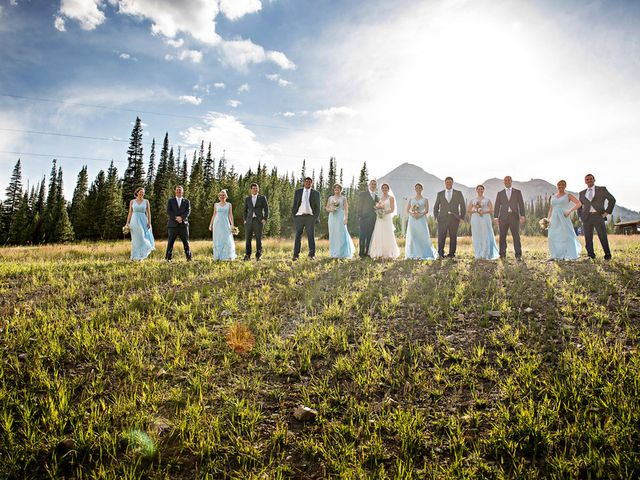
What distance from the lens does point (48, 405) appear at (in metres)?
3.97

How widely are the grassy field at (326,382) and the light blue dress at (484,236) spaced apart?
594 cm

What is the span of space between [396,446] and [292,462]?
3.43 ft

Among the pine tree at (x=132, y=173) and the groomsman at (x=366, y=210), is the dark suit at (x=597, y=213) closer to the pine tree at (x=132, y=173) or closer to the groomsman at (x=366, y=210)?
the groomsman at (x=366, y=210)

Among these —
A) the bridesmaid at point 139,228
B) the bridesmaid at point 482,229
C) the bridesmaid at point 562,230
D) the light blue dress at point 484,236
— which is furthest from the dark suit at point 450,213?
the bridesmaid at point 139,228

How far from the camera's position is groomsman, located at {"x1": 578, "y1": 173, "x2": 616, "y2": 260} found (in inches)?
458

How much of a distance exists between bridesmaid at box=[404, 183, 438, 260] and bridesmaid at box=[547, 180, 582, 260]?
436cm

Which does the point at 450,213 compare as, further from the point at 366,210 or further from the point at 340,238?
the point at 340,238

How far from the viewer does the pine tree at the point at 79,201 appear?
59.9m

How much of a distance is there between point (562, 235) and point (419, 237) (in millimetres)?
5126

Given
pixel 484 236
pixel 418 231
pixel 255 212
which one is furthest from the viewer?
pixel 484 236

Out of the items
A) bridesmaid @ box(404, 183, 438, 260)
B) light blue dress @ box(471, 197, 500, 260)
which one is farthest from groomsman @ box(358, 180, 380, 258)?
light blue dress @ box(471, 197, 500, 260)

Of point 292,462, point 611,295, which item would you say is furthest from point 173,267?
point 611,295

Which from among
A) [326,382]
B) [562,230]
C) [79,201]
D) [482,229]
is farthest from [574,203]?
[79,201]

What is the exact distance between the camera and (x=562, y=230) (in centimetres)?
1282
